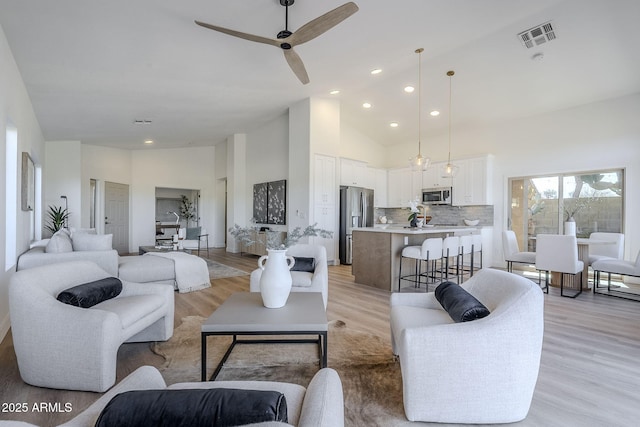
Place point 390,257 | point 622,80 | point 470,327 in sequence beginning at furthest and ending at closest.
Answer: point 622,80 → point 390,257 → point 470,327

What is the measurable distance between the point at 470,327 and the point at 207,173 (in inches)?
367

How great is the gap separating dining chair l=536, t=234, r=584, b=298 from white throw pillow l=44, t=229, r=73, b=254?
19.7ft

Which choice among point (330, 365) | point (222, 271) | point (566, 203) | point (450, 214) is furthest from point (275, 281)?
point (566, 203)

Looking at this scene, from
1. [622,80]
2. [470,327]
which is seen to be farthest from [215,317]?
[622,80]

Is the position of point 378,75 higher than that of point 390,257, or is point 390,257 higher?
point 378,75

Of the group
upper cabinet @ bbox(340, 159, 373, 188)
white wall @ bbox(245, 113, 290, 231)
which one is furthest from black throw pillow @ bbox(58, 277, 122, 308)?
upper cabinet @ bbox(340, 159, 373, 188)

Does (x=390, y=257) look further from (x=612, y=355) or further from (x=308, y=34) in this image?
(x=308, y=34)

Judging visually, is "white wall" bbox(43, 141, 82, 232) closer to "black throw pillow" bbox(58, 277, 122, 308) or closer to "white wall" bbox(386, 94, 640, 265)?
"black throw pillow" bbox(58, 277, 122, 308)

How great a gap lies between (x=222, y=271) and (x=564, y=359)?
495 cm

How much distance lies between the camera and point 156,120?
595 cm

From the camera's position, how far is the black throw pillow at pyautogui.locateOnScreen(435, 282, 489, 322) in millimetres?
1636

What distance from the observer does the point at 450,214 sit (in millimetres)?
7227

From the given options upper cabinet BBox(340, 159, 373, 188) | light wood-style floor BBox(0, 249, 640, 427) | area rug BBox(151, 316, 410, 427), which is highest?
upper cabinet BBox(340, 159, 373, 188)

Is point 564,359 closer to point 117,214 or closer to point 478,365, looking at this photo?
point 478,365
